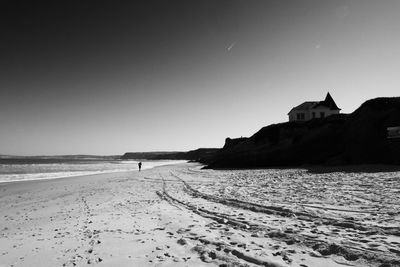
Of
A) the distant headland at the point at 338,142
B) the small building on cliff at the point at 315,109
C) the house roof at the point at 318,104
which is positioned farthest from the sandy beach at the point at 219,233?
the house roof at the point at 318,104

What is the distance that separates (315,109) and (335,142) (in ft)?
88.8

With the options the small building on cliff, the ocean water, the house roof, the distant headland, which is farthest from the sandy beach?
the house roof

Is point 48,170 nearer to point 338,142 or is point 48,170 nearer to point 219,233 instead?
point 338,142

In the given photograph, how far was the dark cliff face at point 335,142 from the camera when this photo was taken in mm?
29047

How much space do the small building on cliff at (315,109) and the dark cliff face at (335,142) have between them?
17.6 m

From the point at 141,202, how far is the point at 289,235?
8.17 meters

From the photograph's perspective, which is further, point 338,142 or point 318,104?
point 318,104

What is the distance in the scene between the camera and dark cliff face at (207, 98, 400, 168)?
29047 millimetres

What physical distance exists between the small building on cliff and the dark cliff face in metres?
17.6

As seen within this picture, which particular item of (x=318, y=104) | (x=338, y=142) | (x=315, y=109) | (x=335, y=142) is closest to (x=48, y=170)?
(x=335, y=142)

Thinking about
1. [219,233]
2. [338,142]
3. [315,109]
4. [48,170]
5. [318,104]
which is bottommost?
[219,233]

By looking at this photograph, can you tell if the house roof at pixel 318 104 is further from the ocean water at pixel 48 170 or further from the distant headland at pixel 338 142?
the ocean water at pixel 48 170

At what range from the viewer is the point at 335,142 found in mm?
34625

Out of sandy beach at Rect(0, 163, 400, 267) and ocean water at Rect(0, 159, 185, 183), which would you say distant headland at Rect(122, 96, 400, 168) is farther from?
ocean water at Rect(0, 159, 185, 183)
